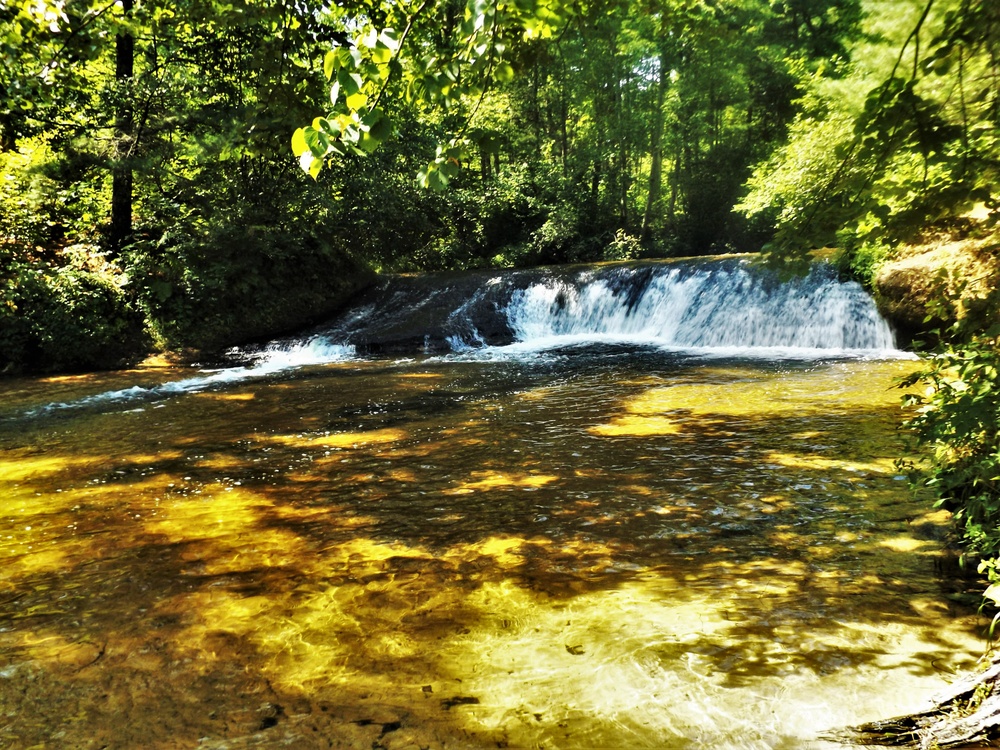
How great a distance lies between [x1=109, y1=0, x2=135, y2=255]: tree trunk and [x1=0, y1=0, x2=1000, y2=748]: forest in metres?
0.05

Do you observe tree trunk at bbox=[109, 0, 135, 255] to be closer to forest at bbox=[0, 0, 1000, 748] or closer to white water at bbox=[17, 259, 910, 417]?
forest at bbox=[0, 0, 1000, 748]

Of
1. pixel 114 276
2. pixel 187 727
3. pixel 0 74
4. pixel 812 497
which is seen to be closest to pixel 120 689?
pixel 187 727

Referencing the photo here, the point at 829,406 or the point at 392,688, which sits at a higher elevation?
the point at 829,406

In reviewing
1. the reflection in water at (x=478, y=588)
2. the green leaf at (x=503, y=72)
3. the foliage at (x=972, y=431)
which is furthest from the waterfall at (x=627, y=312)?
the green leaf at (x=503, y=72)

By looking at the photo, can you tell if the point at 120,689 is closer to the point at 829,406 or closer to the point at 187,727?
the point at 187,727

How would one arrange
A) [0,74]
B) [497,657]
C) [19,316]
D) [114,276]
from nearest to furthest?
[497,657], [0,74], [19,316], [114,276]

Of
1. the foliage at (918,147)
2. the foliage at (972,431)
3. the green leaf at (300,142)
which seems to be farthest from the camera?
the foliage at (972,431)

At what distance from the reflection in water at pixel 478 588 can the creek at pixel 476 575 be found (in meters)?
0.02

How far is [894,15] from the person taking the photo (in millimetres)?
3273

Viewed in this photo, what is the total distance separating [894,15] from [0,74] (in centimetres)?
646

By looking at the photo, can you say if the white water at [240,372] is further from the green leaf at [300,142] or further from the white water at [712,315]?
the green leaf at [300,142]

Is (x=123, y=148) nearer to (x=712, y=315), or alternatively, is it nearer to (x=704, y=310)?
(x=704, y=310)

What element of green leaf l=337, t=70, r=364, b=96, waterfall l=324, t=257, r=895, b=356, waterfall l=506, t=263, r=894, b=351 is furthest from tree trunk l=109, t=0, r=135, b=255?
green leaf l=337, t=70, r=364, b=96

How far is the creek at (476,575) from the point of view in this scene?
2414mm
